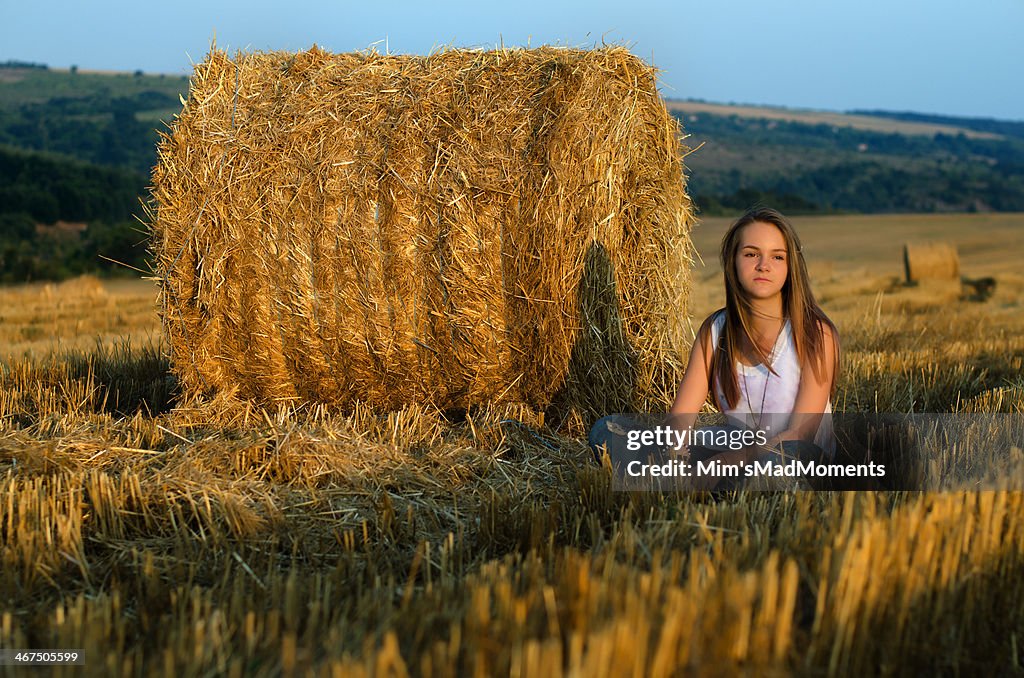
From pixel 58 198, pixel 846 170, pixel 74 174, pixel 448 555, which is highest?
pixel 846 170

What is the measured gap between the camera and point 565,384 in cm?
542

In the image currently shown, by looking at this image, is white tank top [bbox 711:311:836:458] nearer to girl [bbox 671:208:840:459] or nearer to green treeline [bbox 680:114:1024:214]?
girl [bbox 671:208:840:459]

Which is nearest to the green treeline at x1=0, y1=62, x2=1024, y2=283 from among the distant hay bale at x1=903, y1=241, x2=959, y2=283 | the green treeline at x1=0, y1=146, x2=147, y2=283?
the green treeline at x1=0, y1=146, x2=147, y2=283

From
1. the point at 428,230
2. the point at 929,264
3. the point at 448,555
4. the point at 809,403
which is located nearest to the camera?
the point at 448,555

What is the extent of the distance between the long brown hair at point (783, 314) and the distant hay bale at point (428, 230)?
38.8 inches

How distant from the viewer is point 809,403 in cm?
420

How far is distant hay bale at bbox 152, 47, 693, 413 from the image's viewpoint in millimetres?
5207

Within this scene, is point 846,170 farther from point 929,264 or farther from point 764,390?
point 764,390

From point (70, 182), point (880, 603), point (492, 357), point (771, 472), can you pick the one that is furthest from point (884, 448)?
point (70, 182)

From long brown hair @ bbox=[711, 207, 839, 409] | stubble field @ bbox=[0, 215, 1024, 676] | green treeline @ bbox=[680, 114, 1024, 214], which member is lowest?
stubble field @ bbox=[0, 215, 1024, 676]

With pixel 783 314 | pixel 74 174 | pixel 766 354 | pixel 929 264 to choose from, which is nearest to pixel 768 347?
pixel 766 354

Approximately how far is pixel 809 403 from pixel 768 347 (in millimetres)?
342

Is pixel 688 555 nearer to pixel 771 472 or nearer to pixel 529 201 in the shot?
pixel 771 472

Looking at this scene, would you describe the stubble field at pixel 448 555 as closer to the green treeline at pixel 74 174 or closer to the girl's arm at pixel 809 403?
the girl's arm at pixel 809 403
